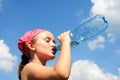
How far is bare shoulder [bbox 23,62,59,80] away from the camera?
5577 millimetres

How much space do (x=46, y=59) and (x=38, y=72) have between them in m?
0.44

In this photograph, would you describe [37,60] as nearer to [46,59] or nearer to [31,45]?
[46,59]

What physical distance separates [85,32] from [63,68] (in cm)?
214

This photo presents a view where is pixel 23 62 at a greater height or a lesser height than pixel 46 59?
greater

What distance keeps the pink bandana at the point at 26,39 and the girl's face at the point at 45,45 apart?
10cm

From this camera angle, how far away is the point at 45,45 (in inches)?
242

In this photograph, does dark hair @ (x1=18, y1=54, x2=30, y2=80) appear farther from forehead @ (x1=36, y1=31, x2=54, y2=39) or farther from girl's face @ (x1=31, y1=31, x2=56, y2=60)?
forehead @ (x1=36, y1=31, x2=54, y2=39)

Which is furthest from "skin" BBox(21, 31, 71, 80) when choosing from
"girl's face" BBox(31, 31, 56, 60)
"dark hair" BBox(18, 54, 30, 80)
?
"dark hair" BBox(18, 54, 30, 80)

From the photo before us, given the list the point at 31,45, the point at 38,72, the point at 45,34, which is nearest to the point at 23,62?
the point at 31,45

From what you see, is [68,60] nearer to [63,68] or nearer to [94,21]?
[63,68]

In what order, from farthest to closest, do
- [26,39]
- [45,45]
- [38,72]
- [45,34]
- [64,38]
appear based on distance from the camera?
[26,39], [45,34], [45,45], [64,38], [38,72]

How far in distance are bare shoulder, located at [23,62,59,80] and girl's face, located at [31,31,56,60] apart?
0.24 metres

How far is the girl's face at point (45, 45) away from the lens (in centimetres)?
609

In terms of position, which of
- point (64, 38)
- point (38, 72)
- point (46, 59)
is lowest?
point (38, 72)
